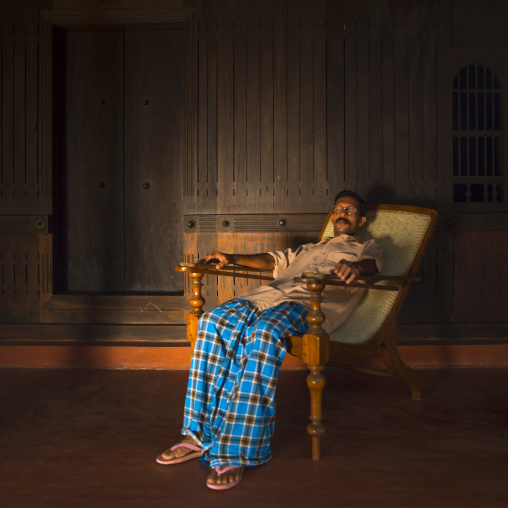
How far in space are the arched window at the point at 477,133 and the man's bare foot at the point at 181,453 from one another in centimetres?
290

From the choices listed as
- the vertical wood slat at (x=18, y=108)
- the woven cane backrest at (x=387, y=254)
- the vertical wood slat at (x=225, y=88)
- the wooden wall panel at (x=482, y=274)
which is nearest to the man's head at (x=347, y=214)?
the woven cane backrest at (x=387, y=254)

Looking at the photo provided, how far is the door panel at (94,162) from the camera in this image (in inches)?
177

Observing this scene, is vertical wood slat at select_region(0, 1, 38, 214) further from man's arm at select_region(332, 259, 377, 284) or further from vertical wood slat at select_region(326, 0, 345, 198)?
man's arm at select_region(332, 259, 377, 284)

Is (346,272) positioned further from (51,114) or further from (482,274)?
(51,114)

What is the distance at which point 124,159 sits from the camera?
4.56 metres

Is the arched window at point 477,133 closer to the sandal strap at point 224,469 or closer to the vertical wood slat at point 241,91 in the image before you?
the vertical wood slat at point 241,91

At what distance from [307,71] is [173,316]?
85.9 inches

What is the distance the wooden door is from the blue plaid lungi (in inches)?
87.7

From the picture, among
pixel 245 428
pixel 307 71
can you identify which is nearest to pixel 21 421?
pixel 245 428

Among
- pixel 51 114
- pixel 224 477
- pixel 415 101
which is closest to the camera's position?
pixel 224 477

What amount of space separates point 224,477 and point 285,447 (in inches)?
18.5

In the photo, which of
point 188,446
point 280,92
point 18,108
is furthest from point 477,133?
point 18,108

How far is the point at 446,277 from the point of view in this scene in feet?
13.6

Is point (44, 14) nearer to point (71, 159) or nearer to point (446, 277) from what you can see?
point (71, 159)
